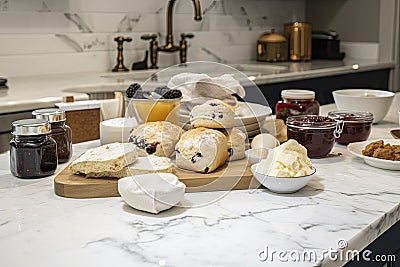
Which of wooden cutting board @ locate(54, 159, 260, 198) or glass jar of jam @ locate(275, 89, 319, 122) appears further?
glass jar of jam @ locate(275, 89, 319, 122)

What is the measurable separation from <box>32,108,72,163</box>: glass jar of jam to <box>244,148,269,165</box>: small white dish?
1.42 feet

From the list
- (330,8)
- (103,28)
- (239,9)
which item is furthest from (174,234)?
(330,8)

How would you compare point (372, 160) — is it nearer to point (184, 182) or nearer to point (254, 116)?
point (254, 116)

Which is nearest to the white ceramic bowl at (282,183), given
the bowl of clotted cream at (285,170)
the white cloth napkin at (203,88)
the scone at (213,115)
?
the bowl of clotted cream at (285,170)

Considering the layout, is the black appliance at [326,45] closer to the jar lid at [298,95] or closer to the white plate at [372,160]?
the jar lid at [298,95]

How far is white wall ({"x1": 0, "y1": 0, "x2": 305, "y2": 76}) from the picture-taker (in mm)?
2867

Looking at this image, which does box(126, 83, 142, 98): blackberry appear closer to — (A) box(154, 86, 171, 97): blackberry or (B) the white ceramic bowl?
(A) box(154, 86, 171, 97): blackberry

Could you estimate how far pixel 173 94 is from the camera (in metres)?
1.40

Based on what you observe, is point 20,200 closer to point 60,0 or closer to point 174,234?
point 174,234

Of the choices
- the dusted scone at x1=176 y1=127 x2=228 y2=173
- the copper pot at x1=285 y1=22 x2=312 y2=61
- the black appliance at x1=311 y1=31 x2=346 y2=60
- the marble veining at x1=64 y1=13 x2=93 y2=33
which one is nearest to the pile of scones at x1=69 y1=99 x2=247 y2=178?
the dusted scone at x1=176 y1=127 x2=228 y2=173

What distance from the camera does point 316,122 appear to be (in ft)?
4.60

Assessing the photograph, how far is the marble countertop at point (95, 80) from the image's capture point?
2139mm

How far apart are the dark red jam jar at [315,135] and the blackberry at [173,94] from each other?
294 mm

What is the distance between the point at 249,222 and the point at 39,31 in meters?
2.31
